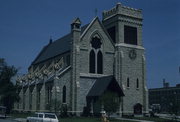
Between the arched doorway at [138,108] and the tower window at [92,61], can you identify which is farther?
the arched doorway at [138,108]

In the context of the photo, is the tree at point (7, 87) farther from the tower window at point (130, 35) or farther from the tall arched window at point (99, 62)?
the tower window at point (130, 35)

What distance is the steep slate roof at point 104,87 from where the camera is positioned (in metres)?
53.4

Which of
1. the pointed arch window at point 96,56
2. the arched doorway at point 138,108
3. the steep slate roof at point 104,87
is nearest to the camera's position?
the steep slate roof at point 104,87

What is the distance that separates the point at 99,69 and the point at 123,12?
41.3 feet

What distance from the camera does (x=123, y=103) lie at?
194 ft

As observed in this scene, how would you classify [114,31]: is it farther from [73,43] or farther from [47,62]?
[47,62]

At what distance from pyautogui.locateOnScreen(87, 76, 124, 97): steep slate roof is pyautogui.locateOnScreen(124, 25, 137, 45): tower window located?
11003 mm

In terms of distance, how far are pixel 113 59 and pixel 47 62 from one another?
19.9 metres

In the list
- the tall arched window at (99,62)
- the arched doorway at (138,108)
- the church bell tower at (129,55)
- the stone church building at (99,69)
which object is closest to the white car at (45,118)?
the stone church building at (99,69)

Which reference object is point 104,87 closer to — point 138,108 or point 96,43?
point 96,43

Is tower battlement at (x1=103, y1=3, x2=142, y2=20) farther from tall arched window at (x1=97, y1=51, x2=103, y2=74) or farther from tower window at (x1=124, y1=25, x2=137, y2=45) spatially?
tall arched window at (x1=97, y1=51, x2=103, y2=74)

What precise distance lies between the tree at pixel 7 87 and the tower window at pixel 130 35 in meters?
27.6

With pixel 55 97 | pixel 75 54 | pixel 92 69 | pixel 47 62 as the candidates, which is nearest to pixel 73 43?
pixel 75 54

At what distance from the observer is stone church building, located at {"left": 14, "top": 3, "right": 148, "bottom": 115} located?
55.3m
